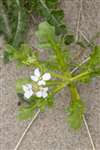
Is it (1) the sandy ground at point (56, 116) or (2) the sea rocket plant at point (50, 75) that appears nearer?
(2) the sea rocket plant at point (50, 75)

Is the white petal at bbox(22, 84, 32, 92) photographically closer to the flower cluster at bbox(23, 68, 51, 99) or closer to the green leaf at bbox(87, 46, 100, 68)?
the flower cluster at bbox(23, 68, 51, 99)

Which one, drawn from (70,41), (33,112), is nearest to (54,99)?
(33,112)

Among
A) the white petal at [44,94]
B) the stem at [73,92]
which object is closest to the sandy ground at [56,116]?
the stem at [73,92]

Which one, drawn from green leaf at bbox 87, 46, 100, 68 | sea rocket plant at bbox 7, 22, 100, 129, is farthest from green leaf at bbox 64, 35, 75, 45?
green leaf at bbox 87, 46, 100, 68

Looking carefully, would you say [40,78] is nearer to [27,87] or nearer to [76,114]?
[27,87]

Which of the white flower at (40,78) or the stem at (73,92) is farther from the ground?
the white flower at (40,78)

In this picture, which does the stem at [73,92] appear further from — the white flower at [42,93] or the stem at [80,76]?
the white flower at [42,93]
